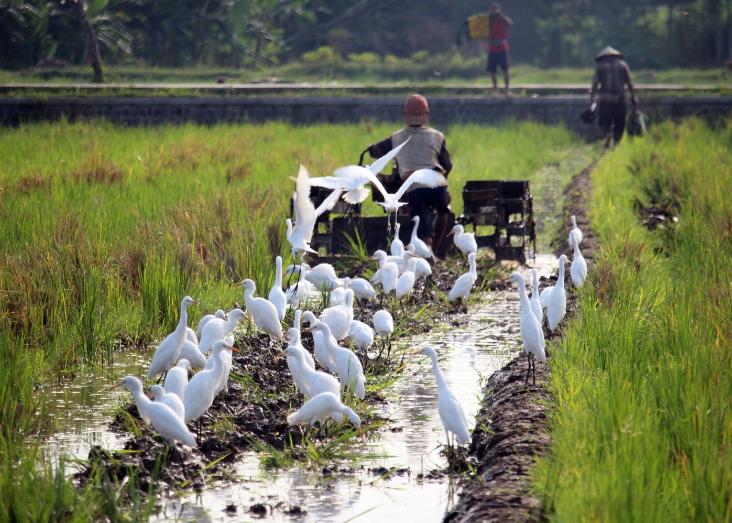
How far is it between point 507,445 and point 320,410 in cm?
83

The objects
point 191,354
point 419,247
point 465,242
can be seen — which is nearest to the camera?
point 191,354

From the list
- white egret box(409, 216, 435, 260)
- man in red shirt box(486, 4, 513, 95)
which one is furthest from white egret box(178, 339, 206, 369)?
man in red shirt box(486, 4, 513, 95)

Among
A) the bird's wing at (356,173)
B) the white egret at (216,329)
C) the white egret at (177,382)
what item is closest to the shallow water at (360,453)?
the white egret at (177,382)

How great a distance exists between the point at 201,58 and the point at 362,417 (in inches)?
1081

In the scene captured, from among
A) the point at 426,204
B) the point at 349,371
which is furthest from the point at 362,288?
the point at 349,371

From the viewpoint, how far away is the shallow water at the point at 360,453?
17.4 feet

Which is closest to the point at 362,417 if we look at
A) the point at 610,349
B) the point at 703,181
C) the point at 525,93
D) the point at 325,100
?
→ the point at 610,349

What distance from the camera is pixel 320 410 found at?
19.0 ft

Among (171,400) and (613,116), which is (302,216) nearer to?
(171,400)

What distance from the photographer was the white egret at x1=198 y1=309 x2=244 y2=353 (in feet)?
23.0

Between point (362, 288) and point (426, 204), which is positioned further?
point (426, 204)

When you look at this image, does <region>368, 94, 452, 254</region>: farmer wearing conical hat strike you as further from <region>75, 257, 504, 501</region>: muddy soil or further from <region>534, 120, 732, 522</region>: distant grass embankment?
<region>75, 257, 504, 501</region>: muddy soil

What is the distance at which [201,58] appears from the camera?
33.0m

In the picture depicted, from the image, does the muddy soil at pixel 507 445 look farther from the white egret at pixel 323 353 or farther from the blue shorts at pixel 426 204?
the blue shorts at pixel 426 204
